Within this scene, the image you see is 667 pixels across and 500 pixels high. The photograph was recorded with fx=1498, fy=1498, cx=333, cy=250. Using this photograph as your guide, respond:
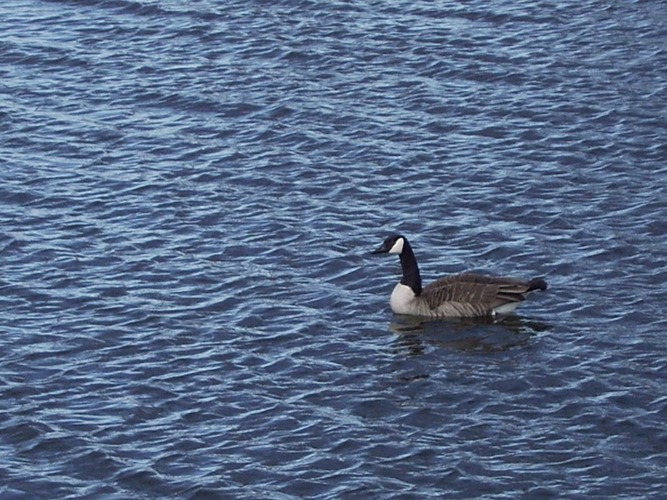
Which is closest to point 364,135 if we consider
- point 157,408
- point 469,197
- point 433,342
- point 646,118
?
point 469,197

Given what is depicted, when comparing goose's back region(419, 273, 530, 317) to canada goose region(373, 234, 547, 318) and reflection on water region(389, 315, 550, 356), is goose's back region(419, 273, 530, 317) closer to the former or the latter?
canada goose region(373, 234, 547, 318)

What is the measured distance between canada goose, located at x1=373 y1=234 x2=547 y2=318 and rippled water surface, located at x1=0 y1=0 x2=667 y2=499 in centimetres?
31

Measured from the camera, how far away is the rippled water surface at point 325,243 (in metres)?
19.2

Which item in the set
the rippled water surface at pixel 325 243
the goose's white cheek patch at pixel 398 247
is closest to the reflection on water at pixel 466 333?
the rippled water surface at pixel 325 243

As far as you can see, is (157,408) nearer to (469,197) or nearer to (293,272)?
(293,272)

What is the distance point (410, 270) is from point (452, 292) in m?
0.81

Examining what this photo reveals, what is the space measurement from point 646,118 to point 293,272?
8905 millimetres

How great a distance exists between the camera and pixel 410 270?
23.6 metres

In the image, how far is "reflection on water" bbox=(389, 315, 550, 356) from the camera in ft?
73.5

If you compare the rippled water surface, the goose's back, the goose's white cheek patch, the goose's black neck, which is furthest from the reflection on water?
the goose's white cheek patch

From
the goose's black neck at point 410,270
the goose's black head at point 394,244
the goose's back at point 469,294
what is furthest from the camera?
the goose's black head at point 394,244

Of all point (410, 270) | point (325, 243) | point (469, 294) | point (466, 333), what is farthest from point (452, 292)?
point (325, 243)

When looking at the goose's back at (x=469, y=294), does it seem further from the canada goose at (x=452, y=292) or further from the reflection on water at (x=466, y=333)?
the reflection on water at (x=466, y=333)

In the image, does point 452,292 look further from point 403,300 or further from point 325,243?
point 325,243
